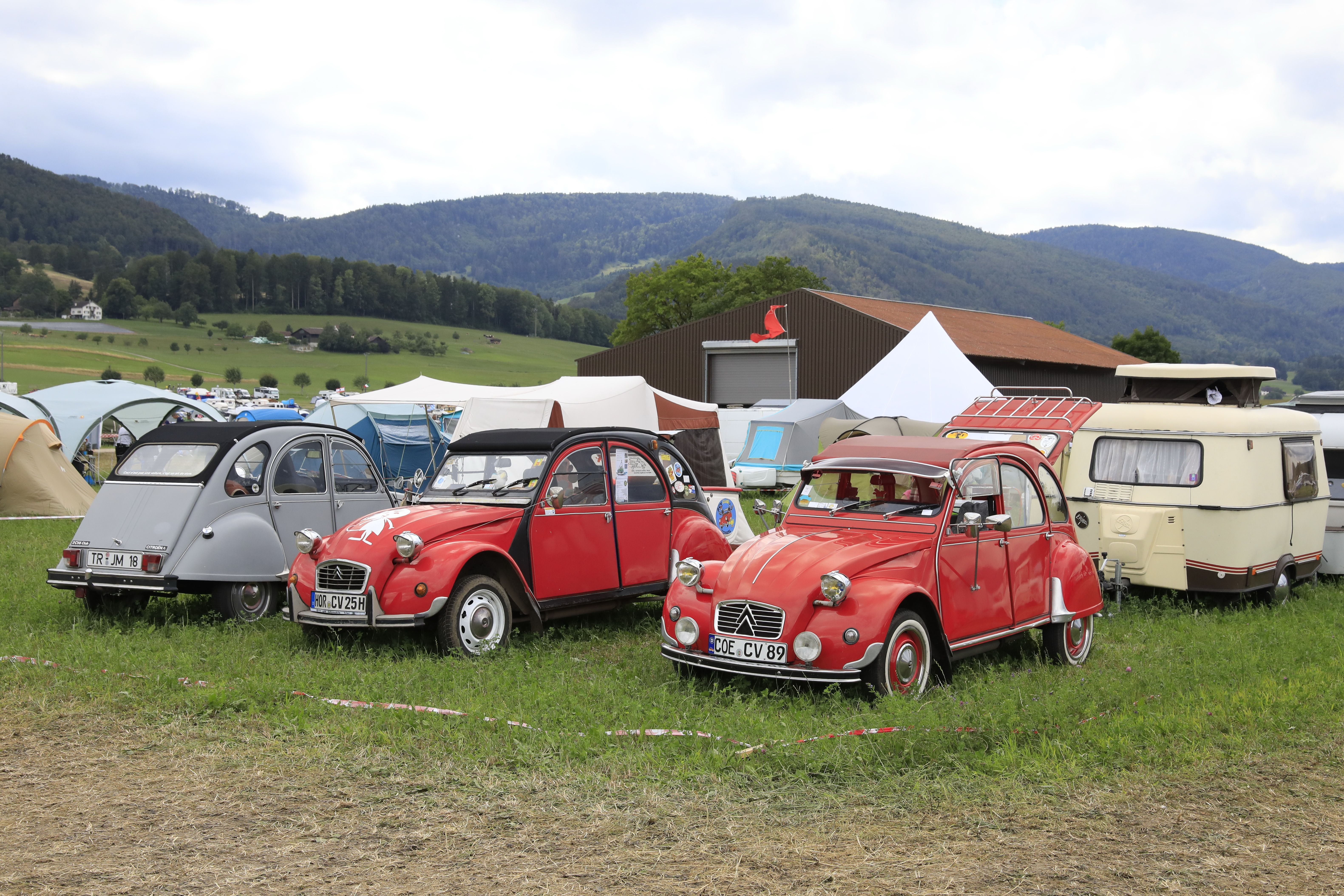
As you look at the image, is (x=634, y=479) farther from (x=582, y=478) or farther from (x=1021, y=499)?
(x=1021, y=499)

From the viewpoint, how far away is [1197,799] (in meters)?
5.14

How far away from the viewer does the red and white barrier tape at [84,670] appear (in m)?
7.29

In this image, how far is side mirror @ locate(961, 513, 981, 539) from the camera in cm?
702

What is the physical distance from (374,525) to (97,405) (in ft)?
77.6

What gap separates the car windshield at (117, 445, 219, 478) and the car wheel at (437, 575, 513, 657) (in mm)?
3335

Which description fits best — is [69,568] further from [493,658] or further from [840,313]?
[840,313]

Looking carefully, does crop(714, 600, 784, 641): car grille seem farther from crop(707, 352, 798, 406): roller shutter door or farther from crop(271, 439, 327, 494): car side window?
crop(707, 352, 798, 406): roller shutter door

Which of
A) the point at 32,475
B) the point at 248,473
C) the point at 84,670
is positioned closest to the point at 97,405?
the point at 32,475

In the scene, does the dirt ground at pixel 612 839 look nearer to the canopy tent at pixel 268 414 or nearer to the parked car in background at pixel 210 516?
the parked car in background at pixel 210 516

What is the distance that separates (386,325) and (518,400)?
10821 centimetres

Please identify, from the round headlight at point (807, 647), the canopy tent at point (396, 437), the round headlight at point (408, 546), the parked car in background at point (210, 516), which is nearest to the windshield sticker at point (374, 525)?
the round headlight at point (408, 546)

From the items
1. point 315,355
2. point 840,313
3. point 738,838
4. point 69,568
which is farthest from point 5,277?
point 738,838

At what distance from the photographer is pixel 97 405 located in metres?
28.1

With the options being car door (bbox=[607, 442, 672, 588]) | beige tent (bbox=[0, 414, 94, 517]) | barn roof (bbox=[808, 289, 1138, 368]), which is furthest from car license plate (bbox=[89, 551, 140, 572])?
barn roof (bbox=[808, 289, 1138, 368])
